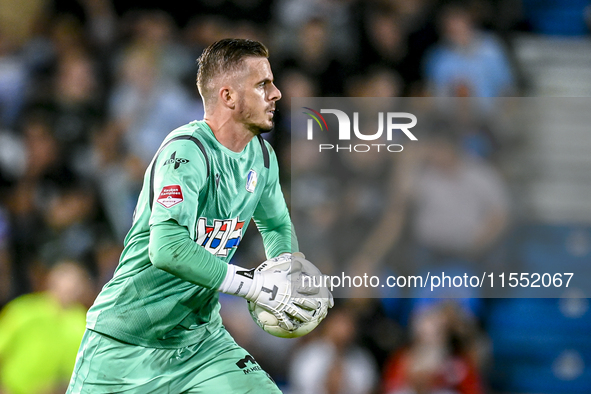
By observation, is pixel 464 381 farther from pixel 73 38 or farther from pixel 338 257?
pixel 73 38

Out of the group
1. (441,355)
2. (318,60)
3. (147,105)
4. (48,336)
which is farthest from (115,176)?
(441,355)

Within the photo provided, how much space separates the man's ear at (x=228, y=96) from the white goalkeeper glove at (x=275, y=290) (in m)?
0.79

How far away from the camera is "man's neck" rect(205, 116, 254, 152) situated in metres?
3.72

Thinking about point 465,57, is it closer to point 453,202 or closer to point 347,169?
point 453,202

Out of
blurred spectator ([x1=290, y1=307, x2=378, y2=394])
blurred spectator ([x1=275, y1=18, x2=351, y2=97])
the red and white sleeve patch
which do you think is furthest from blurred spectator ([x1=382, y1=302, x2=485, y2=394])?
the red and white sleeve patch

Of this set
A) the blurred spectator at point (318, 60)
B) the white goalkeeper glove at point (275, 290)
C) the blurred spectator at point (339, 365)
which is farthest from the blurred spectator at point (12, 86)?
the white goalkeeper glove at point (275, 290)

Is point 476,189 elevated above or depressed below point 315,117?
below

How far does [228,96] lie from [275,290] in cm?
100

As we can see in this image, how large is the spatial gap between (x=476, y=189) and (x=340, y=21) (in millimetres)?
3103

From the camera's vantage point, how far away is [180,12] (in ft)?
30.2

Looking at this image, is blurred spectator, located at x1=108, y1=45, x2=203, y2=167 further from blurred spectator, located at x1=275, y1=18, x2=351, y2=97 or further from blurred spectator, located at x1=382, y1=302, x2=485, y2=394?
blurred spectator, located at x1=382, y1=302, x2=485, y2=394

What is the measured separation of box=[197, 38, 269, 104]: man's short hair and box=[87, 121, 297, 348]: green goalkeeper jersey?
0.25 m

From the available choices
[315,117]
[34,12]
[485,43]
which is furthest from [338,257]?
[34,12]

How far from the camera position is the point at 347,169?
6.17 metres
